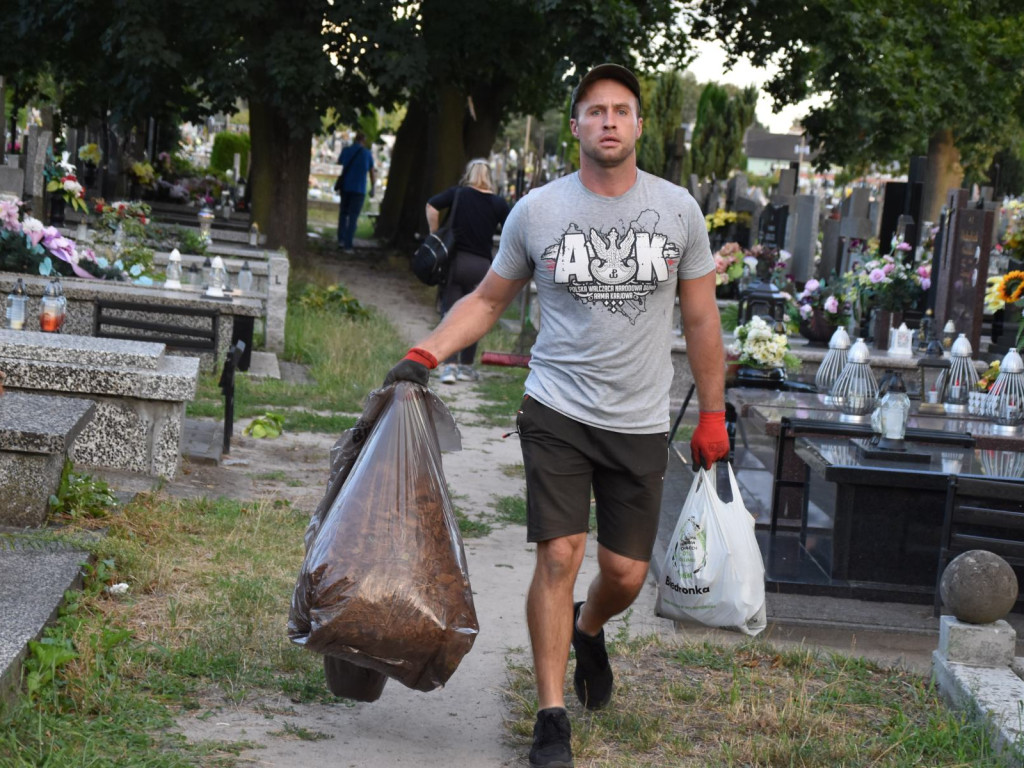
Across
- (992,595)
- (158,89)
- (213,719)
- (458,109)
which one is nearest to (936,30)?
(458,109)

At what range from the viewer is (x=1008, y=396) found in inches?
314

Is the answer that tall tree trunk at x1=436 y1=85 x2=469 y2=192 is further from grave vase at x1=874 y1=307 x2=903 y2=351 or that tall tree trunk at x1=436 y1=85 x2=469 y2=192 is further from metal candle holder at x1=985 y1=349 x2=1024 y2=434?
metal candle holder at x1=985 y1=349 x2=1024 y2=434

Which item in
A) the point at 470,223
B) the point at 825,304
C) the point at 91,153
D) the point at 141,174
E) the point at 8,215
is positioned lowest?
the point at 825,304

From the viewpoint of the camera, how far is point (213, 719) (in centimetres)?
422

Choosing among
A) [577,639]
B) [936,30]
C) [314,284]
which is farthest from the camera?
[936,30]

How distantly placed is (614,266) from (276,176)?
57.2 feet

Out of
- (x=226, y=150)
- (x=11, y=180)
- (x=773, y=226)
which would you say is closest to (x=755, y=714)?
(x=11, y=180)

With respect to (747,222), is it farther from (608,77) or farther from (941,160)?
(608,77)

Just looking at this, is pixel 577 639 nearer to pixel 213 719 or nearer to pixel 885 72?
pixel 213 719

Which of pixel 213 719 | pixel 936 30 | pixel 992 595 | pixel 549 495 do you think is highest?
pixel 936 30

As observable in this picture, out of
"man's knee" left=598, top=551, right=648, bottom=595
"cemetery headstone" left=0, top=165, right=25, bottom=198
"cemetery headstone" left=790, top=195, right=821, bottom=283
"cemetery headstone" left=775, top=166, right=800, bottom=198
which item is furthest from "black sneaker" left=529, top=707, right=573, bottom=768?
"cemetery headstone" left=775, top=166, right=800, bottom=198

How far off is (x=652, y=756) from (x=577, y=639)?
1.50 ft

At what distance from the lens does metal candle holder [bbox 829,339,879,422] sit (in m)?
8.08

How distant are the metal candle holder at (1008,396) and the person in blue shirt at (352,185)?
62.8 ft
